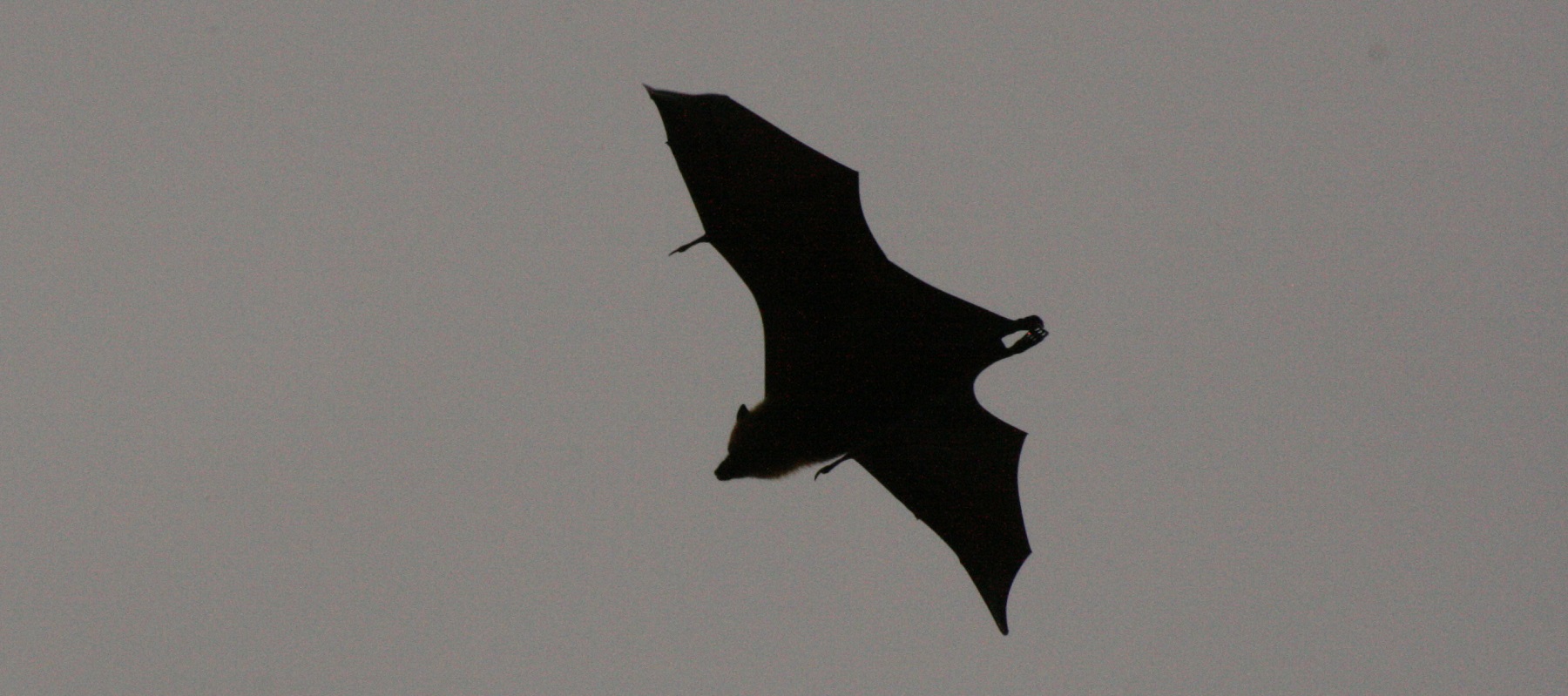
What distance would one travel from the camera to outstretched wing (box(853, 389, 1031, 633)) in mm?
13234

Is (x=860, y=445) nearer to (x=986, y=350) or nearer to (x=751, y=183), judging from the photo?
(x=986, y=350)

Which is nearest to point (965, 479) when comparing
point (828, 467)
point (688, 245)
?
point (828, 467)

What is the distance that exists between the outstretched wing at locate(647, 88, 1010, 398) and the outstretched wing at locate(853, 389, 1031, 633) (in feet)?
3.15

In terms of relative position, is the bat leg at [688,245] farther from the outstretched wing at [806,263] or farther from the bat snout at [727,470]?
the bat snout at [727,470]

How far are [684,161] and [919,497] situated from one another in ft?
16.1

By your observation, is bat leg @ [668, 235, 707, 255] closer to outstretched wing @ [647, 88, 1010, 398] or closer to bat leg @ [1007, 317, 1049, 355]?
outstretched wing @ [647, 88, 1010, 398]

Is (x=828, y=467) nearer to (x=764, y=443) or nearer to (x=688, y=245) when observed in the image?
(x=764, y=443)

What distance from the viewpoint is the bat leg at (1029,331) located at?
11492mm

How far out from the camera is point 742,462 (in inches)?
495

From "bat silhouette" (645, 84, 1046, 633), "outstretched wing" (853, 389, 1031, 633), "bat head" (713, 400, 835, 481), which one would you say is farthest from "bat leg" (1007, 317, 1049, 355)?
"bat head" (713, 400, 835, 481)

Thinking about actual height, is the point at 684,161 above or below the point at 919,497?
above

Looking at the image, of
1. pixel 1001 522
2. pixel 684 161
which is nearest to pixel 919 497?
pixel 1001 522

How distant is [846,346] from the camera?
12531 mm

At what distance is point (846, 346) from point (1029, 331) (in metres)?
1.94
